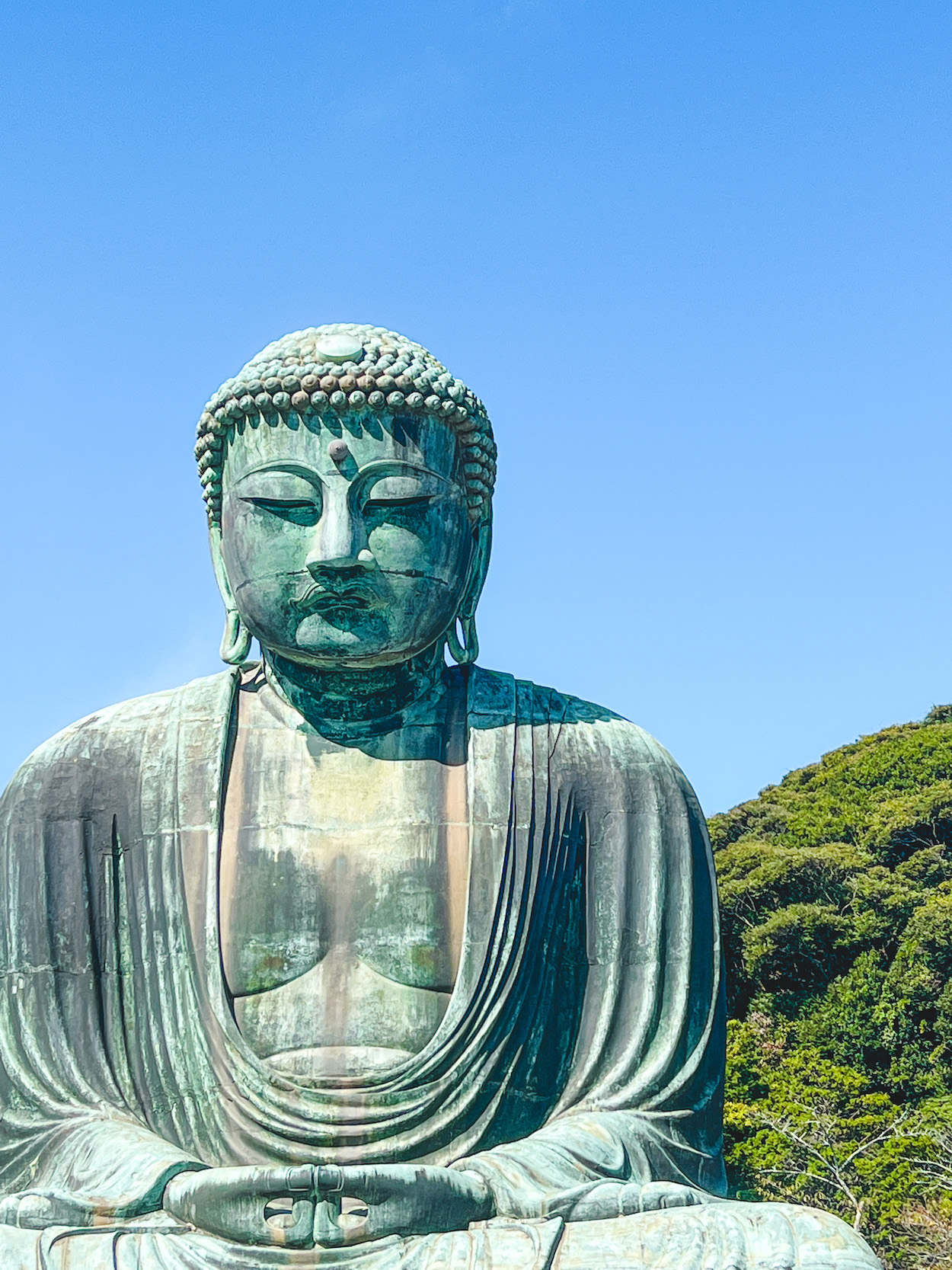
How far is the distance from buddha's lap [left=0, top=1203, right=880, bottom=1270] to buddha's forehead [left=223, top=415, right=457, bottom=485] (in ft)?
10.2

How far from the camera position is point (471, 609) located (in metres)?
8.96

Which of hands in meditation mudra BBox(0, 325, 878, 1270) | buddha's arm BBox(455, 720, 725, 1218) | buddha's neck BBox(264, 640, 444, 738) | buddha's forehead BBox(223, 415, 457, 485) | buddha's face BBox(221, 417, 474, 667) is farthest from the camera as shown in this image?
buddha's neck BBox(264, 640, 444, 738)

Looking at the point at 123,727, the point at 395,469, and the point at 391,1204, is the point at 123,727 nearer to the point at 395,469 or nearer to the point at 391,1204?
the point at 395,469

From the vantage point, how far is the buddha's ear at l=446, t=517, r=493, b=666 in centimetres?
894

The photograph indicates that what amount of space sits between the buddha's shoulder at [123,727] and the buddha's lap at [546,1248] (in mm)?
2218

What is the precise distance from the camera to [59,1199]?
731cm

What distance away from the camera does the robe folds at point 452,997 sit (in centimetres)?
763

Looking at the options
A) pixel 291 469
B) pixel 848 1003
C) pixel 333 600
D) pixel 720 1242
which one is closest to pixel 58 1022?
pixel 333 600

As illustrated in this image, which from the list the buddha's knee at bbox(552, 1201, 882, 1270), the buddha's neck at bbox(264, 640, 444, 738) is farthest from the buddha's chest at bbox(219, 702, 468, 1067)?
the buddha's knee at bbox(552, 1201, 882, 1270)

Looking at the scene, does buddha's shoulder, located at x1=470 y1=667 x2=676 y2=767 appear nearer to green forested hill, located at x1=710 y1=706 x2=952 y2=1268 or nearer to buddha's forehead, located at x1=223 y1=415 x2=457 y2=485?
buddha's forehead, located at x1=223 y1=415 x2=457 y2=485

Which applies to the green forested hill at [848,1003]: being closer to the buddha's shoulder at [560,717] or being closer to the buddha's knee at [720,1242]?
the buddha's shoulder at [560,717]

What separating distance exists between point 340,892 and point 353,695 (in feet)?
2.97

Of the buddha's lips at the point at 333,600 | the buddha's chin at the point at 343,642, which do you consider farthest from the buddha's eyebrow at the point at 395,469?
the buddha's chin at the point at 343,642

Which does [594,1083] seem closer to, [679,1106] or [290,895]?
[679,1106]
